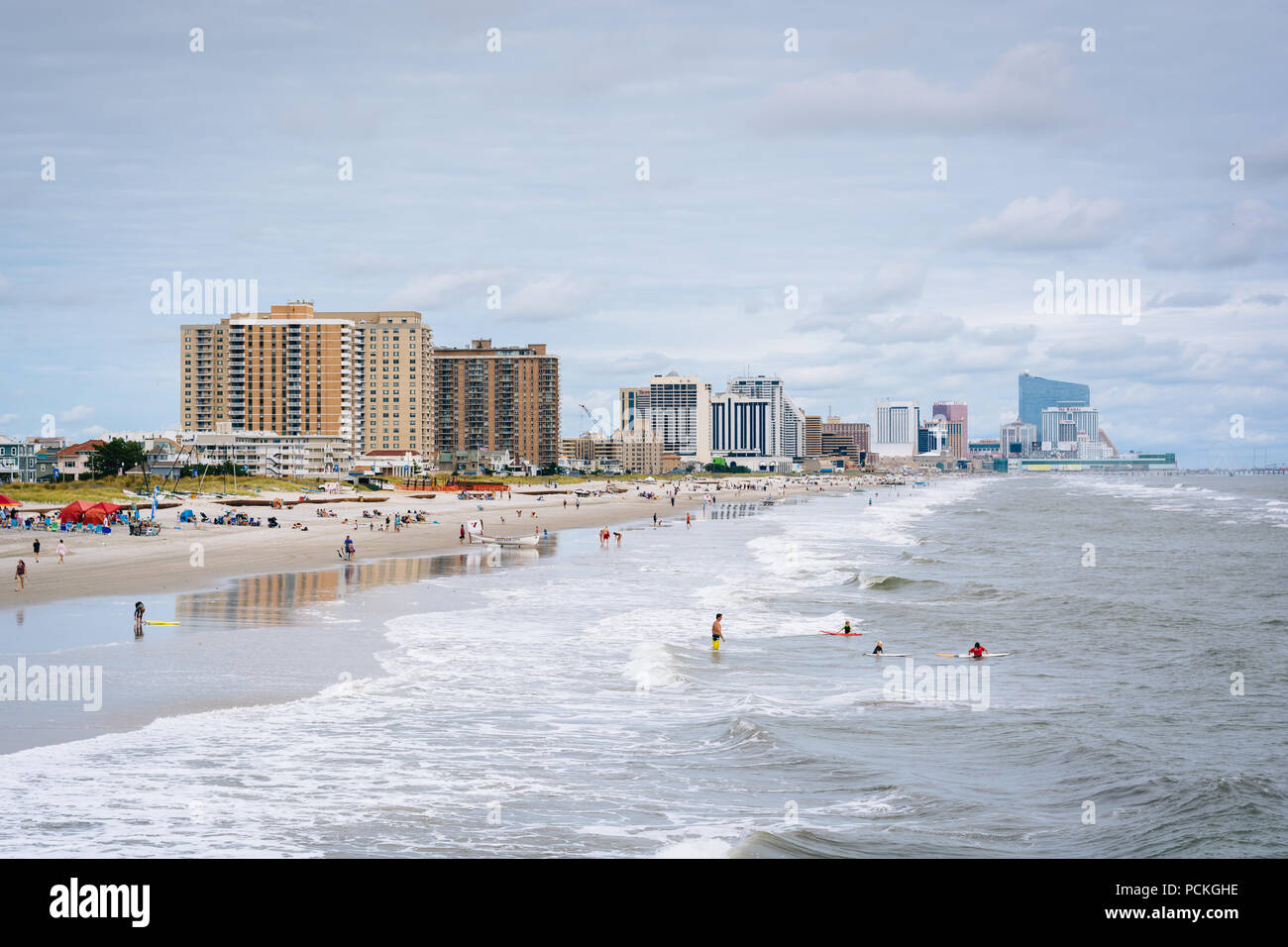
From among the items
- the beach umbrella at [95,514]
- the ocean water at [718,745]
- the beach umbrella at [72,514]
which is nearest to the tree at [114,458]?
the beach umbrella at [95,514]

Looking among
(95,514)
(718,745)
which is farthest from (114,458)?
(718,745)

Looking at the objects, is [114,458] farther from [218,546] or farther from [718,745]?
[718,745]

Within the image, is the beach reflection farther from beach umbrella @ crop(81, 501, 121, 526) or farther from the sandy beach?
beach umbrella @ crop(81, 501, 121, 526)

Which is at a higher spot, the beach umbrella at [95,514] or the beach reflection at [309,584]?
the beach umbrella at [95,514]

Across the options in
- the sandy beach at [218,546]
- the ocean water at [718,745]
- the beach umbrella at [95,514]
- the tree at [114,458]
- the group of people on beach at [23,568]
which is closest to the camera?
the ocean water at [718,745]

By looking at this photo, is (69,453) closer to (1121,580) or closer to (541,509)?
Result: (541,509)

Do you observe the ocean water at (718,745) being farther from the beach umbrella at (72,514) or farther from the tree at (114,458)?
the tree at (114,458)
